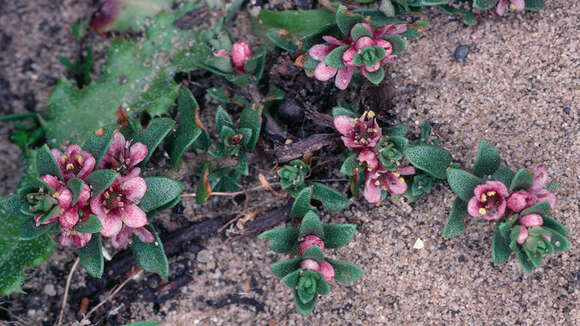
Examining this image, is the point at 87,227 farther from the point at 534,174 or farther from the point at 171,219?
the point at 534,174

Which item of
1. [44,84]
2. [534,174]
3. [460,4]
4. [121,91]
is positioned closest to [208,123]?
[121,91]

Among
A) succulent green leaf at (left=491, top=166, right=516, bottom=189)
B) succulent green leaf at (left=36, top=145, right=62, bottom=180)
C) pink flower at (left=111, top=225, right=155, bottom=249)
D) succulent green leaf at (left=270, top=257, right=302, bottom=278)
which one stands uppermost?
succulent green leaf at (left=36, top=145, right=62, bottom=180)

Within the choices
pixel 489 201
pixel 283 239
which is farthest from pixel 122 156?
pixel 489 201

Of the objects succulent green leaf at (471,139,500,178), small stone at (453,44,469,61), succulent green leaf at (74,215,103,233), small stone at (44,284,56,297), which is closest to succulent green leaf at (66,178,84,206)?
succulent green leaf at (74,215,103,233)

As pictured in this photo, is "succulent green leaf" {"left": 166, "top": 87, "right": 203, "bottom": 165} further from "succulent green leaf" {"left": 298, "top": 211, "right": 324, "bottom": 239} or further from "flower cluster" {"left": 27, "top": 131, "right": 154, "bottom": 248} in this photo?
"succulent green leaf" {"left": 298, "top": 211, "right": 324, "bottom": 239}

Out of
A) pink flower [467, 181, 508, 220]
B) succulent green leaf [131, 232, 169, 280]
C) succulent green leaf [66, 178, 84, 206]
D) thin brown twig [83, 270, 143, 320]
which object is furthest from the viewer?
thin brown twig [83, 270, 143, 320]

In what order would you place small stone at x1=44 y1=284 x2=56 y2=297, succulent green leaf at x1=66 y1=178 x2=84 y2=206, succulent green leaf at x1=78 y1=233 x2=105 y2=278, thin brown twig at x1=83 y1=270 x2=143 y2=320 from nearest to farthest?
succulent green leaf at x1=66 y1=178 x2=84 y2=206, succulent green leaf at x1=78 y1=233 x2=105 y2=278, thin brown twig at x1=83 y1=270 x2=143 y2=320, small stone at x1=44 y1=284 x2=56 y2=297
